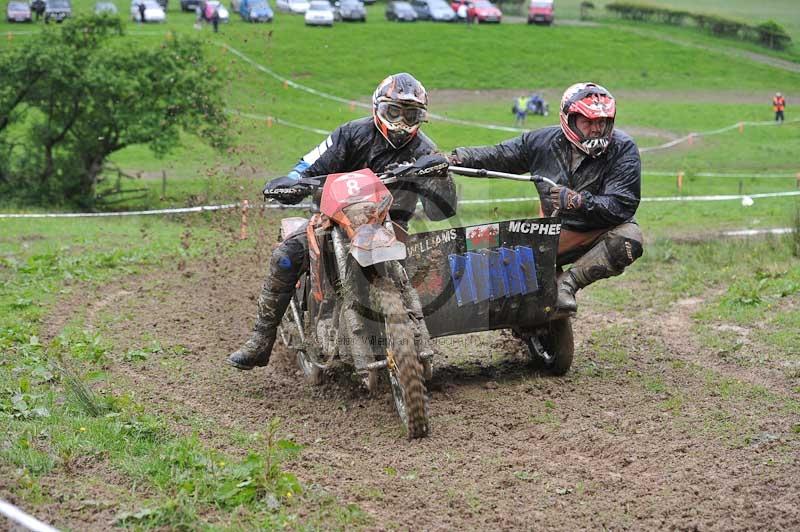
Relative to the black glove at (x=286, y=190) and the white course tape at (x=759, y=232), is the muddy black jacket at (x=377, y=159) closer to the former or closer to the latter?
the black glove at (x=286, y=190)

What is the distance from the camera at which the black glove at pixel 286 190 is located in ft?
25.1

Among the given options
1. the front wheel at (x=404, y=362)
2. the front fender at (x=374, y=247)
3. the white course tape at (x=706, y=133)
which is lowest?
the white course tape at (x=706, y=133)

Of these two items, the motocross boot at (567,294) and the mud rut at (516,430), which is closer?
the mud rut at (516,430)

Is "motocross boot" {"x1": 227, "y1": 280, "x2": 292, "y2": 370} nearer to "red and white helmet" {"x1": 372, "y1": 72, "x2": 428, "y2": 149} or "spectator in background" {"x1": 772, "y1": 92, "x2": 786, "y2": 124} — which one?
"red and white helmet" {"x1": 372, "y1": 72, "x2": 428, "y2": 149}

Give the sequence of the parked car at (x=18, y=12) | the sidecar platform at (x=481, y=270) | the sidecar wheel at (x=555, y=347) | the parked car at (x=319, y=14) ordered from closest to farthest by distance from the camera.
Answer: the sidecar platform at (x=481, y=270) < the sidecar wheel at (x=555, y=347) < the parked car at (x=18, y=12) < the parked car at (x=319, y=14)

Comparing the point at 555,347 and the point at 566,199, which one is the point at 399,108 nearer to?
the point at 566,199

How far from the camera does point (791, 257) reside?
42.9 feet

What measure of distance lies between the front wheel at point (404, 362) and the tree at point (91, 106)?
16.9 meters

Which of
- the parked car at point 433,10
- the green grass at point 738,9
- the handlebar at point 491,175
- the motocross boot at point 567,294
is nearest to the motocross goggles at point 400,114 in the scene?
the handlebar at point 491,175

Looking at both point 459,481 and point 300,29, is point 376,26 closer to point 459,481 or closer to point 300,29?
point 300,29

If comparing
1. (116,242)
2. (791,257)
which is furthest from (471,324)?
(116,242)

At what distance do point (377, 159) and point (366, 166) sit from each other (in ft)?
0.36

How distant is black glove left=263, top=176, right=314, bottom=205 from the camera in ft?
25.1

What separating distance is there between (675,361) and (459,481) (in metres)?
3.74
